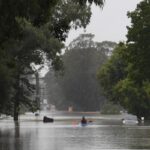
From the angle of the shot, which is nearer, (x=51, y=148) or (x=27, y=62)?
(x=51, y=148)

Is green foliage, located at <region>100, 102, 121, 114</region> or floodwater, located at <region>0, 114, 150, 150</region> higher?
green foliage, located at <region>100, 102, 121, 114</region>

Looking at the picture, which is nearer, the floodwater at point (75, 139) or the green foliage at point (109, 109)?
the floodwater at point (75, 139)

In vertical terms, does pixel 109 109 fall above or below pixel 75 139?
above

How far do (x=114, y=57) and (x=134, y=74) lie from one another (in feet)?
143

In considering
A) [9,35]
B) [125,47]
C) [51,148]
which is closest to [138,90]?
[125,47]

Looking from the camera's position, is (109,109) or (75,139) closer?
(75,139)

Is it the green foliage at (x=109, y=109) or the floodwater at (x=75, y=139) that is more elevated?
the green foliage at (x=109, y=109)

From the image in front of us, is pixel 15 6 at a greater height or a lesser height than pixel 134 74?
lesser

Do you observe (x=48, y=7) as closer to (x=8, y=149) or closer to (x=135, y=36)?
(x=8, y=149)

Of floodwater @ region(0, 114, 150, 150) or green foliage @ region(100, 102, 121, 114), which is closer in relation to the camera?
floodwater @ region(0, 114, 150, 150)

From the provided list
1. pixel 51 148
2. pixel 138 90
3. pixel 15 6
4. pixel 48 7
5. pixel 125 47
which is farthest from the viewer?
pixel 138 90

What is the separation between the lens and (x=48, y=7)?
2542cm

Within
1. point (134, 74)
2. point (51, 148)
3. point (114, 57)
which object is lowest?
point (51, 148)

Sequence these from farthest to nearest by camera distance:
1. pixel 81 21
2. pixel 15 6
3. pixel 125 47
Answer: pixel 125 47 → pixel 81 21 → pixel 15 6
